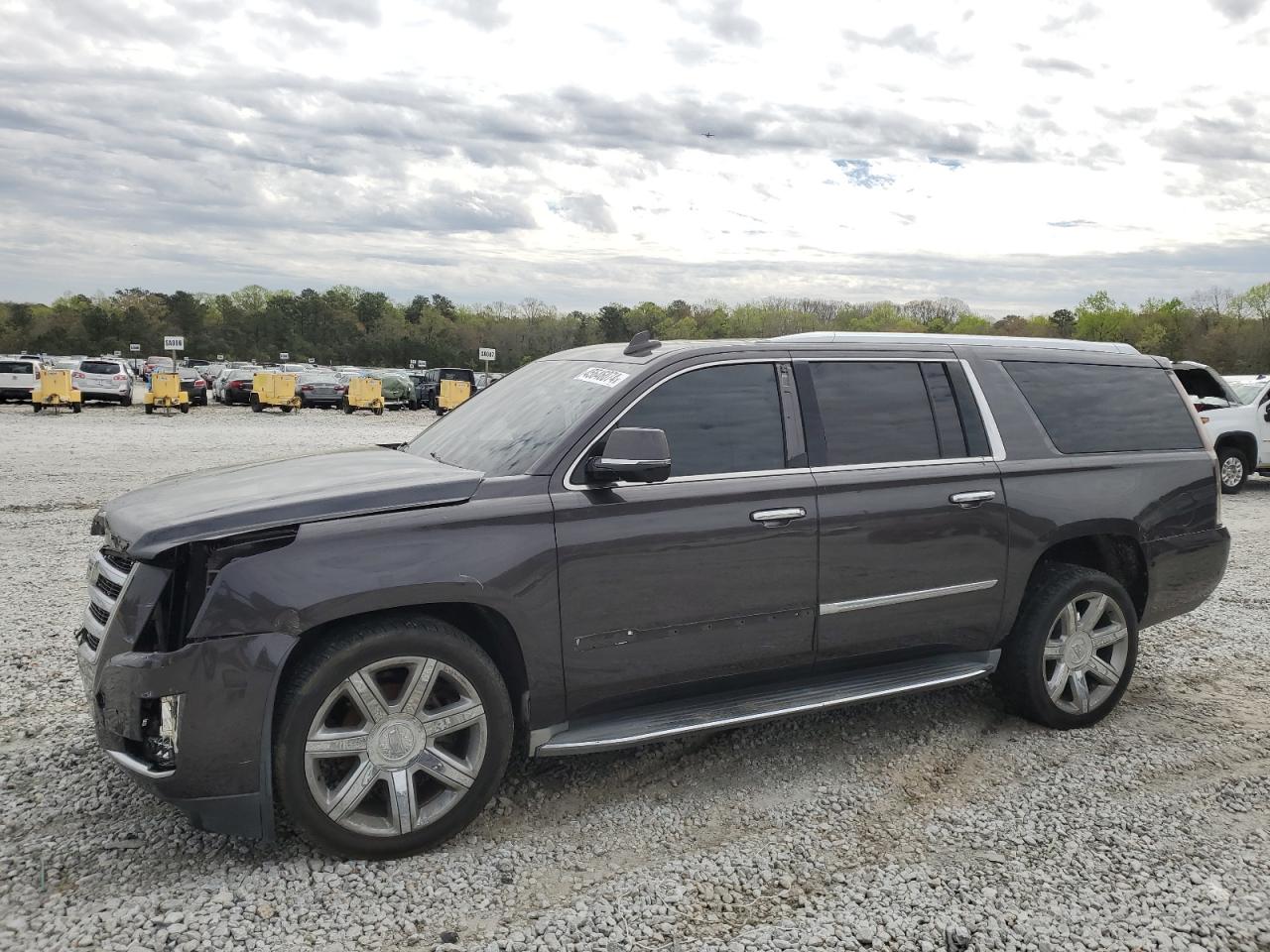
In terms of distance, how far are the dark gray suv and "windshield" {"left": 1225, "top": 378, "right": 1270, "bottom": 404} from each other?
1125 cm

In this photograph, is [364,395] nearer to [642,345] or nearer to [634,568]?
[642,345]

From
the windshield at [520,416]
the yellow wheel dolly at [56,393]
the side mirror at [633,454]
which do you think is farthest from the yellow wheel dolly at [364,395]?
the side mirror at [633,454]

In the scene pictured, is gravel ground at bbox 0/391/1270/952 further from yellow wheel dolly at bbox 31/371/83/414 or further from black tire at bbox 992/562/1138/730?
yellow wheel dolly at bbox 31/371/83/414

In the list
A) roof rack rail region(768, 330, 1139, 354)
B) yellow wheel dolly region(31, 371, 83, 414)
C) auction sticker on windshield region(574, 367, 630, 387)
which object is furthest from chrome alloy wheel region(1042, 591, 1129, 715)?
yellow wheel dolly region(31, 371, 83, 414)

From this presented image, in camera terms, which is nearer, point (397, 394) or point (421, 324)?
point (397, 394)

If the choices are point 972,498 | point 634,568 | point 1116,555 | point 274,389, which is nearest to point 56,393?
point 274,389

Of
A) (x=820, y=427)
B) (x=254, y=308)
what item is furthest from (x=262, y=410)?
(x=254, y=308)

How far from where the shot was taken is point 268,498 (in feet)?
11.2

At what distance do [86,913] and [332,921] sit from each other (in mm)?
763

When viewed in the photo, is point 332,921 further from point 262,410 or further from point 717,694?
point 262,410

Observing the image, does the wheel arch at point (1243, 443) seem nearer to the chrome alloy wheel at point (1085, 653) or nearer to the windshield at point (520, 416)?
the chrome alloy wheel at point (1085, 653)

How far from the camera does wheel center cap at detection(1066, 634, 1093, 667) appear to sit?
4746 mm

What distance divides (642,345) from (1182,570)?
319 cm

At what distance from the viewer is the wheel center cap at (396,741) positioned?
10.9 feet
